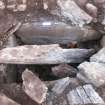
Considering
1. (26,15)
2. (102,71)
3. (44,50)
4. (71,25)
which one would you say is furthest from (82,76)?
(26,15)

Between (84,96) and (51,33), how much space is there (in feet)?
2.07

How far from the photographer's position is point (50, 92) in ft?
5.45

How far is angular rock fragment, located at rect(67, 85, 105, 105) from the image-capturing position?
1566 mm

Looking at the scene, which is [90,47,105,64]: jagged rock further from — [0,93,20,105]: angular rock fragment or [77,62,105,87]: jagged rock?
[0,93,20,105]: angular rock fragment

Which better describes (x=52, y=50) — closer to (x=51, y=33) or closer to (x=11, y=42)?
(x=51, y=33)

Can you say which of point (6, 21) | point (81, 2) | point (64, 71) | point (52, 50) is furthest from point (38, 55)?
point (81, 2)

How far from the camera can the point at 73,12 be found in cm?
196

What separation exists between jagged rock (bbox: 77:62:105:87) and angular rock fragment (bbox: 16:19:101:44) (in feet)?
1.19

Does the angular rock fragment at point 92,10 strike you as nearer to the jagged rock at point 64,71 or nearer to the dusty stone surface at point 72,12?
the dusty stone surface at point 72,12

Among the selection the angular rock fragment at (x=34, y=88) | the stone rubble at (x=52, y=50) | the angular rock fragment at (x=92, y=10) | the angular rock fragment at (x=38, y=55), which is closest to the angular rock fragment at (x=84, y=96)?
the stone rubble at (x=52, y=50)

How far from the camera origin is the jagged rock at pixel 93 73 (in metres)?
1.67

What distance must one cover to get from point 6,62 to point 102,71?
65cm

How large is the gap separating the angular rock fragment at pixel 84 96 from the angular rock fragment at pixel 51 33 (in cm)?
53

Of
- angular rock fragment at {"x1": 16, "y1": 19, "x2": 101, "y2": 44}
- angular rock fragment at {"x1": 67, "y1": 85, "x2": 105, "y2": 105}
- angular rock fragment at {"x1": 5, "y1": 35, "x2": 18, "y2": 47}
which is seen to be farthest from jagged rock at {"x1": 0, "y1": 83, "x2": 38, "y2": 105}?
angular rock fragment at {"x1": 16, "y1": 19, "x2": 101, "y2": 44}
